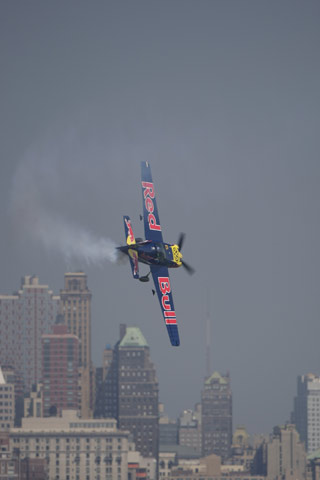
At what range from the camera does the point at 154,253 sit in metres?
138

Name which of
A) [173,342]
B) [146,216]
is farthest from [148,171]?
[173,342]

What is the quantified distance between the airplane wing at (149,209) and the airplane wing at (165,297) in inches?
102

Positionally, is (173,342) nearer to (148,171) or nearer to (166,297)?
(166,297)

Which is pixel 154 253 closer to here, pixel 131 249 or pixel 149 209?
pixel 131 249

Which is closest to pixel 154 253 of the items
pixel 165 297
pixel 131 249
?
pixel 131 249

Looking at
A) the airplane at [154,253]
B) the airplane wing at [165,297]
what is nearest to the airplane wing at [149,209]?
the airplane at [154,253]

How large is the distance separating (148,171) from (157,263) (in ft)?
31.5

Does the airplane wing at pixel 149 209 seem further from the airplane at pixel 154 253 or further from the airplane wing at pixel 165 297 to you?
the airplane wing at pixel 165 297

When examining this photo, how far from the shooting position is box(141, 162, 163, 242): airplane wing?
142m

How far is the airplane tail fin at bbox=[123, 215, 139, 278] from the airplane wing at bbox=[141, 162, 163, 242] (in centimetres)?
223

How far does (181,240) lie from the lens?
140 m

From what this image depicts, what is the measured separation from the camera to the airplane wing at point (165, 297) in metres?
141

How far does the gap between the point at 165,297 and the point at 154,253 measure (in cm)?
538


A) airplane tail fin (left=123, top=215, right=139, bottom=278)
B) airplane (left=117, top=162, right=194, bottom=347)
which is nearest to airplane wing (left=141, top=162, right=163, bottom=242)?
airplane (left=117, top=162, right=194, bottom=347)
